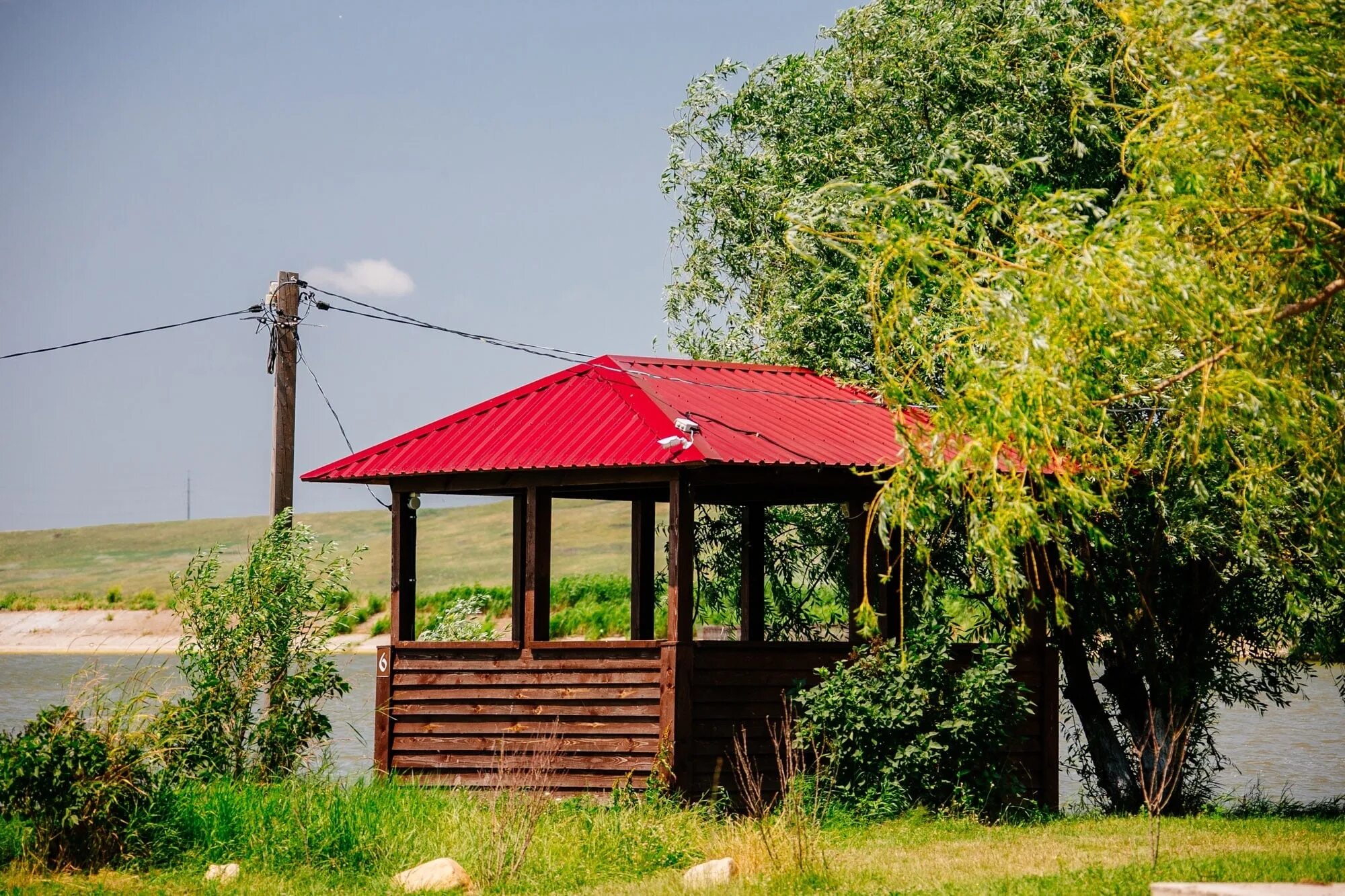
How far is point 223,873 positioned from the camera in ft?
31.1

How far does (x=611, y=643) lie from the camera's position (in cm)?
1196

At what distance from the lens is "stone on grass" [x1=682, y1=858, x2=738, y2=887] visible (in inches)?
348

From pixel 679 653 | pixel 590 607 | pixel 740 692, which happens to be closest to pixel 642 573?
pixel 740 692

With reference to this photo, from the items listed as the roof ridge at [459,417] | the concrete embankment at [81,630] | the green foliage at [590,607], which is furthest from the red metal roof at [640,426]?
the concrete embankment at [81,630]

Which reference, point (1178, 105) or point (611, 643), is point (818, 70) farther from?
point (1178, 105)

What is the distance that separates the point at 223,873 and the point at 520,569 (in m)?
4.11

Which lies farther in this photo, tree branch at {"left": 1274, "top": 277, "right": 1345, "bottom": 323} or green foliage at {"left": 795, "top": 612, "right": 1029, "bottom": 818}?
green foliage at {"left": 795, "top": 612, "right": 1029, "bottom": 818}

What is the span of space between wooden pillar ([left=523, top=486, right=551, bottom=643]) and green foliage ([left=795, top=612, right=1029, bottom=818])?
226 centimetres

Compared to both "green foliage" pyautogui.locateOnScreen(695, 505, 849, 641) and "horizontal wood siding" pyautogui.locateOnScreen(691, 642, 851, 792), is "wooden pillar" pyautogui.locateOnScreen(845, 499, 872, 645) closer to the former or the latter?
"horizontal wood siding" pyautogui.locateOnScreen(691, 642, 851, 792)

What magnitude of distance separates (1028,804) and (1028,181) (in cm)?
684

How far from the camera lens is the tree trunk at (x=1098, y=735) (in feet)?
48.2

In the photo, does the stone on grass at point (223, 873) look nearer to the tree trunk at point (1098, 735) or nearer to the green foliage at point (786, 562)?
the green foliage at point (786, 562)

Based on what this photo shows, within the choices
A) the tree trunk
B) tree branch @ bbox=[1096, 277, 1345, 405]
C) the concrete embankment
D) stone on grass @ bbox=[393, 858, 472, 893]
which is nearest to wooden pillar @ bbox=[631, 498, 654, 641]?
the tree trunk

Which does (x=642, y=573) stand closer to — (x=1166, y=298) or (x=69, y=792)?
(x=69, y=792)
